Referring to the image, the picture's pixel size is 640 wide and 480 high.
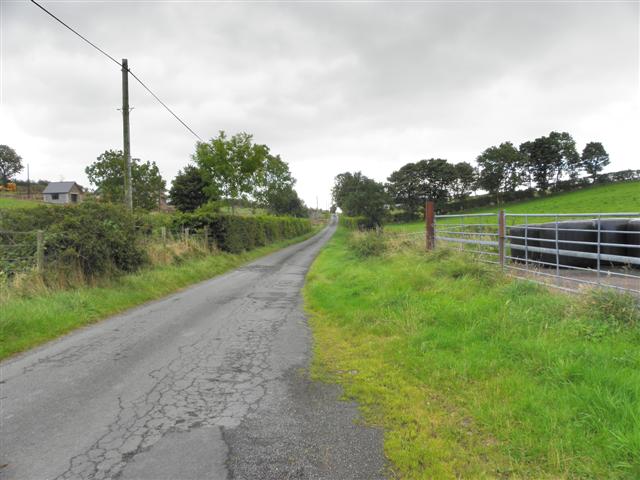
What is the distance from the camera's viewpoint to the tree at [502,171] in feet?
218

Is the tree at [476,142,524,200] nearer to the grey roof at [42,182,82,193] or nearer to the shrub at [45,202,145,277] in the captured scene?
the shrub at [45,202,145,277]

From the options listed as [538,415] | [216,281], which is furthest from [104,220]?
[538,415]

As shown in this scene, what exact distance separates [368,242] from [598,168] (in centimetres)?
7648

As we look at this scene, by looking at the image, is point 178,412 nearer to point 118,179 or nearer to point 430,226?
point 430,226

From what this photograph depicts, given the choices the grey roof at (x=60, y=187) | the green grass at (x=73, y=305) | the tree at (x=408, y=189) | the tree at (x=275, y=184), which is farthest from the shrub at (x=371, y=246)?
the grey roof at (x=60, y=187)

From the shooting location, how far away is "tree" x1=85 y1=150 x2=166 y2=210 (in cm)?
4956

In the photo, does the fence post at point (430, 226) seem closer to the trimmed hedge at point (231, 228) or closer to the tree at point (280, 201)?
the trimmed hedge at point (231, 228)

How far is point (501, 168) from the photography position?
6694 centimetres

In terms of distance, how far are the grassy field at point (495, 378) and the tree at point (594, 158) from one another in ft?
264

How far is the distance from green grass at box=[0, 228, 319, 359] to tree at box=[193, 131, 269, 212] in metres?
19.2

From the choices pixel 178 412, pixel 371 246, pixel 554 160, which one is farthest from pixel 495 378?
pixel 554 160

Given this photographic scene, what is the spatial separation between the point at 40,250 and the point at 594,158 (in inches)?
3423

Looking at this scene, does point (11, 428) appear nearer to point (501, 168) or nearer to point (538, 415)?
point (538, 415)

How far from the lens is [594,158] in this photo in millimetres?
68938
